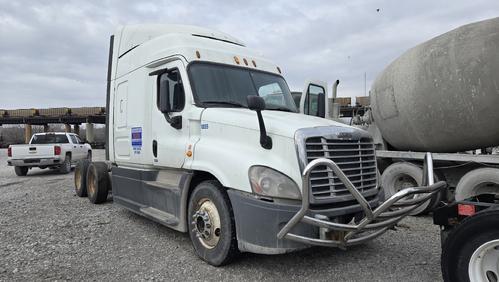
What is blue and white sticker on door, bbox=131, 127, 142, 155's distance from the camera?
20.9 feet

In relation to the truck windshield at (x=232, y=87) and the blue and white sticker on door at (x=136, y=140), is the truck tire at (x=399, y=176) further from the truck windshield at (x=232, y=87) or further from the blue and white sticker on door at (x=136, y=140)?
the blue and white sticker on door at (x=136, y=140)

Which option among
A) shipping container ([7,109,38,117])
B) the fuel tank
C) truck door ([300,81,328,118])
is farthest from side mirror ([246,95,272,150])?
shipping container ([7,109,38,117])

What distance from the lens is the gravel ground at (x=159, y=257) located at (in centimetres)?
448

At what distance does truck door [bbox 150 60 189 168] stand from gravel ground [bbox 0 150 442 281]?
124cm

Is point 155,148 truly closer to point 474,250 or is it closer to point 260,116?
point 260,116

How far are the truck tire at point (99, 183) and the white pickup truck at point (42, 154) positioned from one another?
8960 millimetres

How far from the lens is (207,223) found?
476 centimetres

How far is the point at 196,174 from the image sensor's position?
5148 millimetres

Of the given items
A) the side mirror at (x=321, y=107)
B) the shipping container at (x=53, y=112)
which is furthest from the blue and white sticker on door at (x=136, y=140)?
the shipping container at (x=53, y=112)

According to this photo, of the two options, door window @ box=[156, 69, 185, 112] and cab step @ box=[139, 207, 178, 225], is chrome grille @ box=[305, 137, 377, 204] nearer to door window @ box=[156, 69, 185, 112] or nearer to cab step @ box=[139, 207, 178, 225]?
door window @ box=[156, 69, 185, 112]

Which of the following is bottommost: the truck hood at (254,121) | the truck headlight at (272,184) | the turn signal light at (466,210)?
the turn signal light at (466,210)

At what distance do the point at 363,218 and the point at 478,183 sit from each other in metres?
3.56

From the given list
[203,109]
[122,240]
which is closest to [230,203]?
[203,109]

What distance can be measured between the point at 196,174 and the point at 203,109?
85 cm
